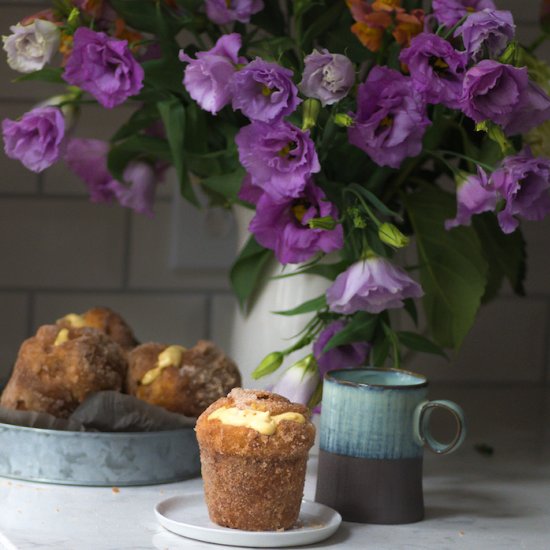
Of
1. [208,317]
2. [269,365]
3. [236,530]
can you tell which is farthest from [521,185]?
[208,317]

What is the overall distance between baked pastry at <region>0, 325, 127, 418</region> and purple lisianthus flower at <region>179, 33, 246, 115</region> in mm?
222

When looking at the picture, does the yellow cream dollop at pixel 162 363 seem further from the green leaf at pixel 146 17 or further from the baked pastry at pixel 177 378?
the green leaf at pixel 146 17

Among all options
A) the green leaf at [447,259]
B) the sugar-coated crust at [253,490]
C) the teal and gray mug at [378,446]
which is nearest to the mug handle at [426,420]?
the teal and gray mug at [378,446]

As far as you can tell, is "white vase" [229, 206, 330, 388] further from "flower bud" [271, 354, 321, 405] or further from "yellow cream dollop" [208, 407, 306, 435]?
"yellow cream dollop" [208, 407, 306, 435]

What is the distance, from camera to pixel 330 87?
3.04 ft

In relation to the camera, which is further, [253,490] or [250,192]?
[250,192]

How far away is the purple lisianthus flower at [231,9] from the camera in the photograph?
1.03m

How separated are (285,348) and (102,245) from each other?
1.26 ft

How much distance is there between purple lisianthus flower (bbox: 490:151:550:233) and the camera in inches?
36.7

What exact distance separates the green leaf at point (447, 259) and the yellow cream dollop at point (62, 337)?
333mm

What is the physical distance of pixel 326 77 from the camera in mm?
925

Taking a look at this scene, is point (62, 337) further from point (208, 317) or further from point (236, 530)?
point (208, 317)

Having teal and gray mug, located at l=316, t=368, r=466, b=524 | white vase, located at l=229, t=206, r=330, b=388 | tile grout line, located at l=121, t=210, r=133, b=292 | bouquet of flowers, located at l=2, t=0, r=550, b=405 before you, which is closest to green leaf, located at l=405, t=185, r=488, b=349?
bouquet of flowers, located at l=2, t=0, r=550, b=405

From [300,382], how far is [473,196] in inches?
8.4
